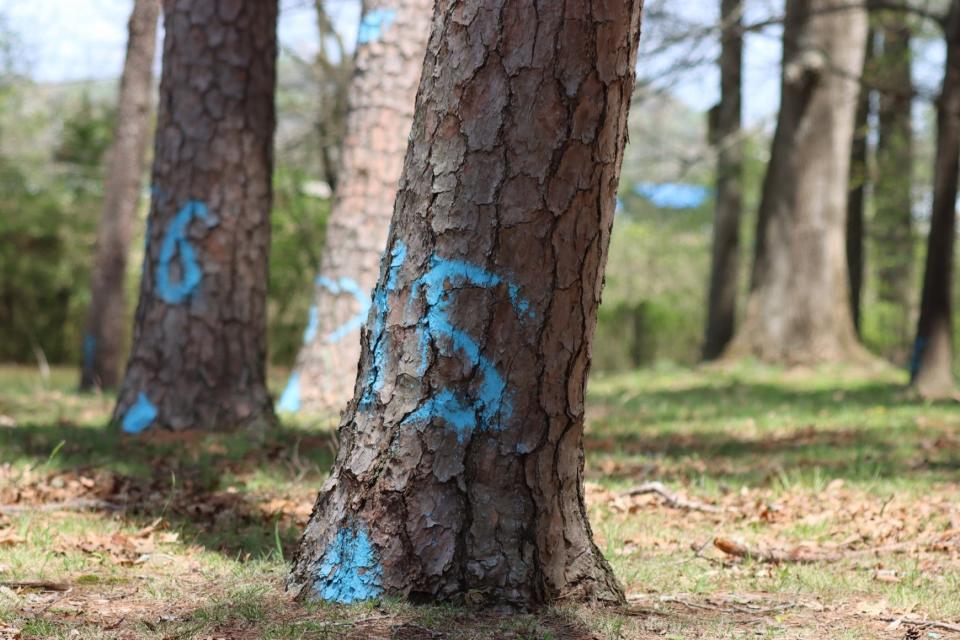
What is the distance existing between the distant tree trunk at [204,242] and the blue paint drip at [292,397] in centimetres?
132

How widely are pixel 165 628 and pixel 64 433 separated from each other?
12.1 ft

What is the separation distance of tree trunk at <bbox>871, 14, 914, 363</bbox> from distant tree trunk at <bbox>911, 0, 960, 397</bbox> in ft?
16.3

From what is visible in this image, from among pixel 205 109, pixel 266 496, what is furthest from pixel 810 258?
pixel 266 496

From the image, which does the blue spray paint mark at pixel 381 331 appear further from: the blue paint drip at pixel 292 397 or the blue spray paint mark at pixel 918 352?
the blue spray paint mark at pixel 918 352

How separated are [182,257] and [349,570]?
3522 mm

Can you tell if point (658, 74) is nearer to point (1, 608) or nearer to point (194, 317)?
point (194, 317)

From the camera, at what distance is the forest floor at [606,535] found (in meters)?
2.61

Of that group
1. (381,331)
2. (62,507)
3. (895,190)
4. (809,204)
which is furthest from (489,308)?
(895,190)

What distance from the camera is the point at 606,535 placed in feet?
12.7

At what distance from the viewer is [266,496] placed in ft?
14.5

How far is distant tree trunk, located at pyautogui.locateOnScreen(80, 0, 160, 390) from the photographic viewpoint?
36.0ft

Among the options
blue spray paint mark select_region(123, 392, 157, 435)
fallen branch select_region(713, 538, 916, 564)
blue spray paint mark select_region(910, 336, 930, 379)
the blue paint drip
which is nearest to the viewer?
fallen branch select_region(713, 538, 916, 564)

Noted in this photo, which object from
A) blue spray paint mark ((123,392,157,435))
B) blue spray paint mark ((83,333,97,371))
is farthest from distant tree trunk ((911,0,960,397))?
blue spray paint mark ((83,333,97,371))

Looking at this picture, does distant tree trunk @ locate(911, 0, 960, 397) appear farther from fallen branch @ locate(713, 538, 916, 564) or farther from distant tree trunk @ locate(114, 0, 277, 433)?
distant tree trunk @ locate(114, 0, 277, 433)
